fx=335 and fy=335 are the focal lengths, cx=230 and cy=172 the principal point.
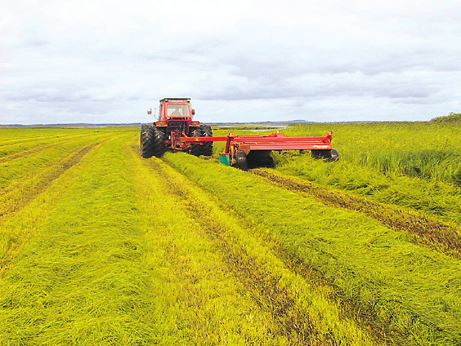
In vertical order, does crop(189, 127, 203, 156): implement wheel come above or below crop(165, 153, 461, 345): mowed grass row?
above

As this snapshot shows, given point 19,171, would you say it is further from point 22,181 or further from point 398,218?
point 398,218

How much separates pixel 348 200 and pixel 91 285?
5157mm

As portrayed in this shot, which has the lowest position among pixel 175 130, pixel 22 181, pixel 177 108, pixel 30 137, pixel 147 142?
pixel 22 181

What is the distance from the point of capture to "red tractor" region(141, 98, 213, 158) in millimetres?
14586

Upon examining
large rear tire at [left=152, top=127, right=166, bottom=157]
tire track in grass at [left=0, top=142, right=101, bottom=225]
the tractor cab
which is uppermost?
the tractor cab

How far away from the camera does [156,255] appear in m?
4.04

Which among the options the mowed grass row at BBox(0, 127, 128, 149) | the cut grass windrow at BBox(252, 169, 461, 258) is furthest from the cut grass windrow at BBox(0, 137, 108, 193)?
the cut grass windrow at BBox(252, 169, 461, 258)

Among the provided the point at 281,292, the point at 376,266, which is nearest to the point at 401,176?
the point at 376,266

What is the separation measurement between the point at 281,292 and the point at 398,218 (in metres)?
3.26

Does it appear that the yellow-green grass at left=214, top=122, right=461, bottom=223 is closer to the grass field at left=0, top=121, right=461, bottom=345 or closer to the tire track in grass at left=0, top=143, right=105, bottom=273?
the grass field at left=0, top=121, right=461, bottom=345

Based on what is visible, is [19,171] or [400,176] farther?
[19,171]

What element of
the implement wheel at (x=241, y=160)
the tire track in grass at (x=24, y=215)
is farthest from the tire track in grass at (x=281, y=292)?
the implement wheel at (x=241, y=160)

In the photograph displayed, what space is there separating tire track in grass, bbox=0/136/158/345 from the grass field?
0.04ft

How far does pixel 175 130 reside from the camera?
1557cm
